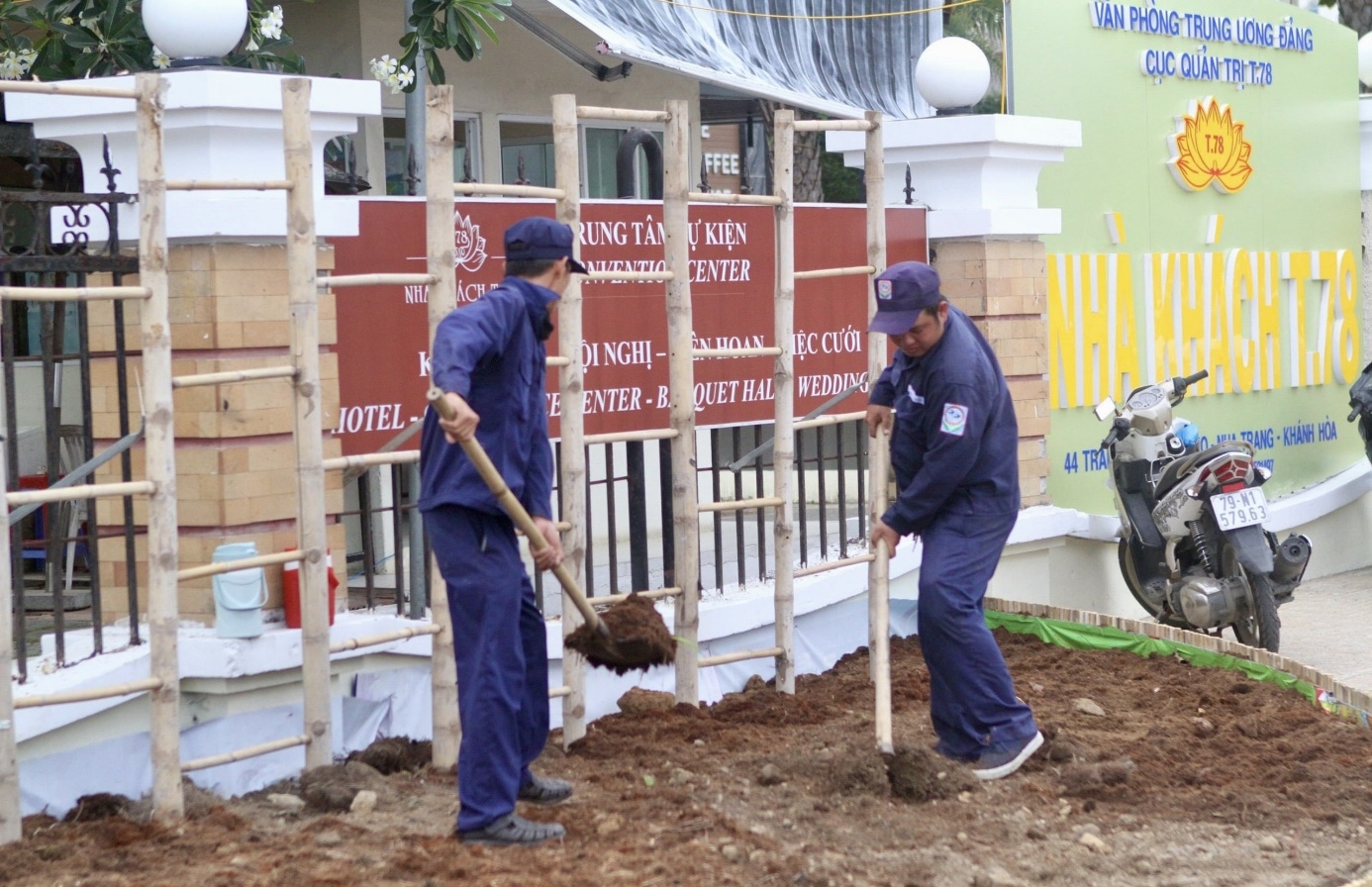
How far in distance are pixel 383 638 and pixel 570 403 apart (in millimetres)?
1115

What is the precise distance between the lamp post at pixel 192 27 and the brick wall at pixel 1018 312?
4.20 metres

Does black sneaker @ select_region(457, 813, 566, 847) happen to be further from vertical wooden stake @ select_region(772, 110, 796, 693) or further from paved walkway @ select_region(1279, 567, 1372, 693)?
paved walkway @ select_region(1279, 567, 1372, 693)

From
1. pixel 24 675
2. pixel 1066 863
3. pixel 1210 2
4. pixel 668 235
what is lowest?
pixel 1066 863

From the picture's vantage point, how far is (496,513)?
4.94 m

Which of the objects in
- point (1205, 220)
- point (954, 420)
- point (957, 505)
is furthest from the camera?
point (1205, 220)

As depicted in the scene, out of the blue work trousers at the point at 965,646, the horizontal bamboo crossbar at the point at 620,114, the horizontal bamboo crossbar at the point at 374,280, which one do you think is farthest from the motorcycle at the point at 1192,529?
the horizontal bamboo crossbar at the point at 374,280

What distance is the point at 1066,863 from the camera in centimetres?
493

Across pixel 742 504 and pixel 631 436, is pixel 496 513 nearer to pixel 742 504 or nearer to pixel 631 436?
pixel 631 436

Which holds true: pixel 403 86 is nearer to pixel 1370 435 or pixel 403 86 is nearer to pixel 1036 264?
pixel 1036 264

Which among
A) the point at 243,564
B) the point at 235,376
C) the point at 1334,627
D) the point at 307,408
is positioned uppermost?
the point at 235,376

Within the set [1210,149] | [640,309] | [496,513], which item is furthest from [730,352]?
[1210,149]

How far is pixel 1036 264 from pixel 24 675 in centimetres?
559

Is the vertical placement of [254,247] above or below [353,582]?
above

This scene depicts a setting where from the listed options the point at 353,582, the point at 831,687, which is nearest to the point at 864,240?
the point at 831,687
